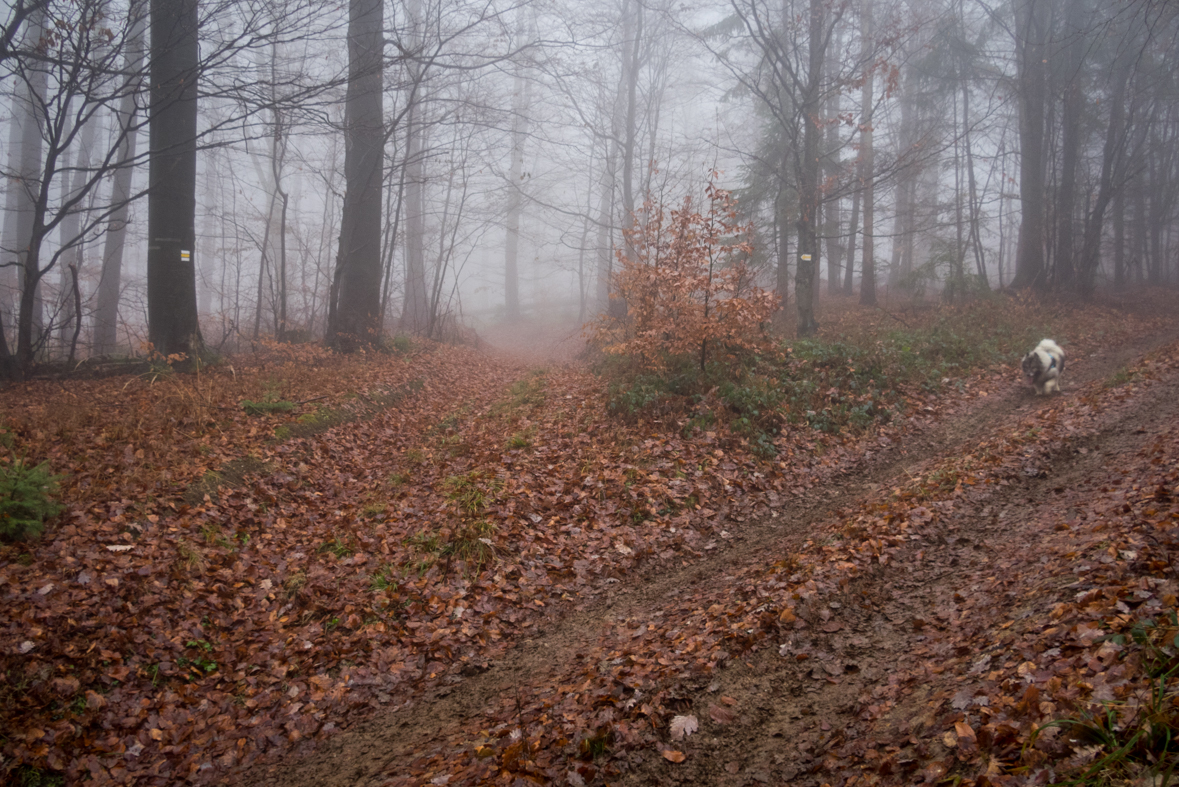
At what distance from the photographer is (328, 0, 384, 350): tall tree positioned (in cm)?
1329

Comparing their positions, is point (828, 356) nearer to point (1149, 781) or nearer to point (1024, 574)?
point (1024, 574)

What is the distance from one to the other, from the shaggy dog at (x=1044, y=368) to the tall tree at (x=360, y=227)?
13773 mm

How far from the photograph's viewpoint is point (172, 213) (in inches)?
381

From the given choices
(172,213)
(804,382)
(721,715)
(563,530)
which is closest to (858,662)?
(721,715)

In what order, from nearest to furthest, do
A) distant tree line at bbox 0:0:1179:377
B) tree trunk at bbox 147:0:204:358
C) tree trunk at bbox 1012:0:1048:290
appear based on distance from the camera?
distant tree line at bbox 0:0:1179:377 → tree trunk at bbox 147:0:204:358 → tree trunk at bbox 1012:0:1048:290

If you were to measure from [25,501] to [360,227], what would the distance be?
10410mm

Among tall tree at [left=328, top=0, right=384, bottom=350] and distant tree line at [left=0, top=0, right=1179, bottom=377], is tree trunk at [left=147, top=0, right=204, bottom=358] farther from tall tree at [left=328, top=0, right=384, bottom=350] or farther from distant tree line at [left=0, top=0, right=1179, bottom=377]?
tall tree at [left=328, top=0, right=384, bottom=350]

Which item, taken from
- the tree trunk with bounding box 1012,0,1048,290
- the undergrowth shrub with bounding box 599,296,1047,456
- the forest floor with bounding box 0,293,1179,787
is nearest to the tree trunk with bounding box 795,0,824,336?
the undergrowth shrub with bounding box 599,296,1047,456

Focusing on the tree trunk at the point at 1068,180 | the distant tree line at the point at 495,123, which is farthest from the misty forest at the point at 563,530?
the tree trunk at the point at 1068,180

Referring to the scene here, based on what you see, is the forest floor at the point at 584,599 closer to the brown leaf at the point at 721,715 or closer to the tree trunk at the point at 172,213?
the brown leaf at the point at 721,715

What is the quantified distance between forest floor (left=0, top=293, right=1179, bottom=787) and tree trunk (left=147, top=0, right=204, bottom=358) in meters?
1.50

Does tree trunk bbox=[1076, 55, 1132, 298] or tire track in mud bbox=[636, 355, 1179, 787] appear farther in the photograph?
tree trunk bbox=[1076, 55, 1132, 298]

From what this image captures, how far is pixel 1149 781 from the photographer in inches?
85.7

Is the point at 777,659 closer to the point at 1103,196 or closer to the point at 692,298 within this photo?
the point at 692,298
